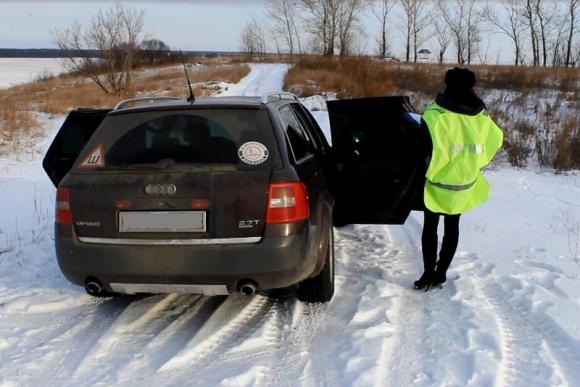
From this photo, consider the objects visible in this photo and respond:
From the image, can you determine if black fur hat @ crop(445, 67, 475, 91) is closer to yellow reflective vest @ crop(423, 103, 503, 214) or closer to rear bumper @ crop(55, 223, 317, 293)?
yellow reflective vest @ crop(423, 103, 503, 214)

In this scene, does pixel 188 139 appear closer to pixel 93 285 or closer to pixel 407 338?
pixel 93 285

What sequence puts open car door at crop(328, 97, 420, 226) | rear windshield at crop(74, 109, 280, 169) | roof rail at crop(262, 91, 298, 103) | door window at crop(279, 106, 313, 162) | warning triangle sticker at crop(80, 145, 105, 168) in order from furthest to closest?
open car door at crop(328, 97, 420, 226) → roof rail at crop(262, 91, 298, 103) → door window at crop(279, 106, 313, 162) → warning triangle sticker at crop(80, 145, 105, 168) → rear windshield at crop(74, 109, 280, 169)

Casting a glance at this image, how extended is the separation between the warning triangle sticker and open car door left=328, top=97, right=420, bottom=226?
6.69 feet

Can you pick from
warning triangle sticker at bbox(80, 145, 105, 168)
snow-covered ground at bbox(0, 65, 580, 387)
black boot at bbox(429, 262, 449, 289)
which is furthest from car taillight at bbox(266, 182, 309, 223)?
black boot at bbox(429, 262, 449, 289)

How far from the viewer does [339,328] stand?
3.69 m

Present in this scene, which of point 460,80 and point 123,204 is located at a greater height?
point 460,80

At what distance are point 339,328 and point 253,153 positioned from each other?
1.36m

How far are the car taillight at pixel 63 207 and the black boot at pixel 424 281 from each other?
2.74 metres

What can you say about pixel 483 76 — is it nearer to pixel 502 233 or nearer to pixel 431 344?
A: pixel 502 233

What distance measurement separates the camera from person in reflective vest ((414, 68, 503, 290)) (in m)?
3.98

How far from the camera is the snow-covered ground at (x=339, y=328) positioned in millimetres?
3088

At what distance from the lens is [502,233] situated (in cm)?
602

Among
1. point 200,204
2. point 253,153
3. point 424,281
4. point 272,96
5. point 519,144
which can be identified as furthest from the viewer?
point 519,144

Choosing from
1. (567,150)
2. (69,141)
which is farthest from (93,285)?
(567,150)
